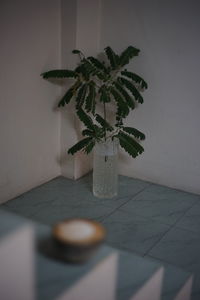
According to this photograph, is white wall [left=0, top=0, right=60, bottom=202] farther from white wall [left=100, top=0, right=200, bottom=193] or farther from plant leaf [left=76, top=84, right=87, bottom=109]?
white wall [left=100, top=0, right=200, bottom=193]

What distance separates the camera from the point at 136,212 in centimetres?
301

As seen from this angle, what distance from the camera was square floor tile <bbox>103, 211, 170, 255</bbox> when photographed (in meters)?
2.58

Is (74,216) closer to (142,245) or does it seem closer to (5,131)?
(142,245)

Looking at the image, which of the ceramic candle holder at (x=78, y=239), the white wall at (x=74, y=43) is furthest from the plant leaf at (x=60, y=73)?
the ceramic candle holder at (x=78, y=239)

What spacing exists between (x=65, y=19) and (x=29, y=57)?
1.47 ft

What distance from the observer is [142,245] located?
102 inches

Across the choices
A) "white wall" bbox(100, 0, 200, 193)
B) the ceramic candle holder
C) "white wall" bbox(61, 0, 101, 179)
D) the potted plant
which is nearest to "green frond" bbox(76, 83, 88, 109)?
the potted plant

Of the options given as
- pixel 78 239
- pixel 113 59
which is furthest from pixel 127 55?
pixel 78 239

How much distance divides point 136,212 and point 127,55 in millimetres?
1126

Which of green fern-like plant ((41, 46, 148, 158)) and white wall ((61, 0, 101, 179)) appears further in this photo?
white wall ((61, 0, 101, 179))

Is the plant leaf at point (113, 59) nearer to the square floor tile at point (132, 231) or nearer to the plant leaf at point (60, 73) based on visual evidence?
the plant leaf at point (60, 73)

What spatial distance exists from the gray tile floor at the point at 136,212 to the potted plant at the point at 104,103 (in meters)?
0.20

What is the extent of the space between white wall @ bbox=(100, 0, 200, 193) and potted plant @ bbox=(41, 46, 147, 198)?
7.7 inches

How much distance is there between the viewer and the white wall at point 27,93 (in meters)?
2.85
